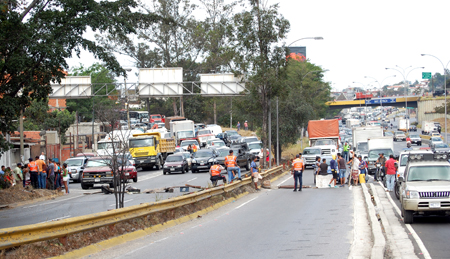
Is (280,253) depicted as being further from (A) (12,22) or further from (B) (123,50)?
(B) (123,50)

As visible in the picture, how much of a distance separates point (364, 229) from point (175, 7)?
5235cm

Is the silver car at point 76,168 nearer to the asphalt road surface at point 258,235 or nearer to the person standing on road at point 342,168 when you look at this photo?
the person standing on road at point 342,168

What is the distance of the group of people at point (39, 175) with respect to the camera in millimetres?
26109

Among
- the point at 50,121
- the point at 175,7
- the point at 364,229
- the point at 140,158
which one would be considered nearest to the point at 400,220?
the point at 364,229

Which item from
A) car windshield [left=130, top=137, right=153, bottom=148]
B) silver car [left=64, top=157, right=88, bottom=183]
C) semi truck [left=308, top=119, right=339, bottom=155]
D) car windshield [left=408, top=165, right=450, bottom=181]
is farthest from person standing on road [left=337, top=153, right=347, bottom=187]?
car windshield [left=130, top=137, right=153, bottom=148]

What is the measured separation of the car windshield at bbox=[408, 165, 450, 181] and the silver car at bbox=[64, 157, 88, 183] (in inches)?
967

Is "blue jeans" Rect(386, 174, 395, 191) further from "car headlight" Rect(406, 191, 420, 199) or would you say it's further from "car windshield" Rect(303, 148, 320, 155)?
"car windshield" Rect(303, 148, 320, 155)

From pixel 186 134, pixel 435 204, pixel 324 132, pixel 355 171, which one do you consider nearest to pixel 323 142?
pixel 324 132

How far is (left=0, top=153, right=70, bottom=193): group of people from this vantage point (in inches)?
1028

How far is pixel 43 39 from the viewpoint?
54.2 feet

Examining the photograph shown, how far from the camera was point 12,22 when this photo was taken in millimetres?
Answer: 16219

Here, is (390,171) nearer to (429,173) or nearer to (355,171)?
(355,171)

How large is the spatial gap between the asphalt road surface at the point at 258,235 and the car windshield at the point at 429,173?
2232 millimetres

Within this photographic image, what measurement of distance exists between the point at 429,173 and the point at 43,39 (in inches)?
505
